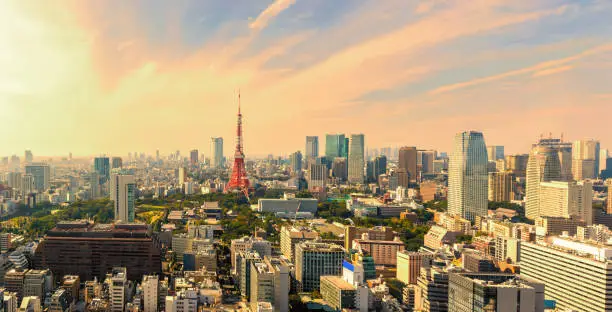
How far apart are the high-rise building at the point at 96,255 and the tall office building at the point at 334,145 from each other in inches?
1043

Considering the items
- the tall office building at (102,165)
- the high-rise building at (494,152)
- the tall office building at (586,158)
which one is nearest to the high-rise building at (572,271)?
the tall office building at (586,158)

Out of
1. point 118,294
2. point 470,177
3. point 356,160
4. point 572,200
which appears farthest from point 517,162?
point 118,294

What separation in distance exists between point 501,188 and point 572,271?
498 inches

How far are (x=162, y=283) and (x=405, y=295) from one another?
11.1ft

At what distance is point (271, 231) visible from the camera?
13430 millimetres

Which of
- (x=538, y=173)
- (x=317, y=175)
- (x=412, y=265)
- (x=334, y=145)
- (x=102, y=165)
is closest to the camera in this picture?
(x=412, y=265)

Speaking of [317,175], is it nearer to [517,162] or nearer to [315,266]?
[517,162]

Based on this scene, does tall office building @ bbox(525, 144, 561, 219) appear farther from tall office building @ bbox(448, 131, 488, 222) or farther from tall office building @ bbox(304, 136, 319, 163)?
tall office building @ bbox(304, 136, 319, 163)

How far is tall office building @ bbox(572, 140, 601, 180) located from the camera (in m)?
23.6

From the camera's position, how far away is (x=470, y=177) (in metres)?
16.4

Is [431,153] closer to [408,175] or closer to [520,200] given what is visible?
[408,175]

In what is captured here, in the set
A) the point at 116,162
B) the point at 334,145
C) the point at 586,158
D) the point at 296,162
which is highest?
the point at 334,145

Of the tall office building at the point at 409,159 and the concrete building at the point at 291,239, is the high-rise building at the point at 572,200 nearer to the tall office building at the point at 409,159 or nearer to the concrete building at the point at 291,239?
the concrete building at the point at 291,239

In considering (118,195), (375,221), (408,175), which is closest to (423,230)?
(375,221)
